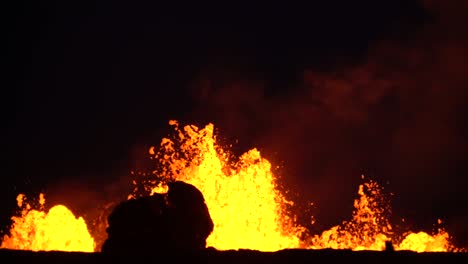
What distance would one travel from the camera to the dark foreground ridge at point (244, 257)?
44.7 feet

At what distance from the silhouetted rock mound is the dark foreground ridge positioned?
4.85 m

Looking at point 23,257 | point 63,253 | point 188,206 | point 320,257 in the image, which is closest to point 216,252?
point 320,257

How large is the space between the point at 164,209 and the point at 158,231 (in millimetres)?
1244

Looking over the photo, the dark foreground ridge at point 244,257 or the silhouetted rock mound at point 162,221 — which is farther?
the silhouetted rock mound at point 162,221

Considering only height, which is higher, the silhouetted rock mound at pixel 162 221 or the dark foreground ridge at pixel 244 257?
the silhouetted rock mound at pixel 162 221

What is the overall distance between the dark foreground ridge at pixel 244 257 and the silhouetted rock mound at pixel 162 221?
485cm

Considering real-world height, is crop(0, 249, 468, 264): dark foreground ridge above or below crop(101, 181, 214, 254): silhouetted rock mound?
below

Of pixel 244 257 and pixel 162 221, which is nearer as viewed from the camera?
pixel 244 257

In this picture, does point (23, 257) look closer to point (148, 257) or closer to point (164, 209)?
point (148, 257)

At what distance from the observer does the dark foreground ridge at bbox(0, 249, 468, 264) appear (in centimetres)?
1362

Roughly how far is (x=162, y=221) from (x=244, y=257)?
657 cm

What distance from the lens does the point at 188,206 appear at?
21453mm

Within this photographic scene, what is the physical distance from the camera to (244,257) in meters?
14.3

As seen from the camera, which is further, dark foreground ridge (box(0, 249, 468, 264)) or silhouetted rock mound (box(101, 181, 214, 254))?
silhouetted rock mound (box(101, 181, 214, 254))
